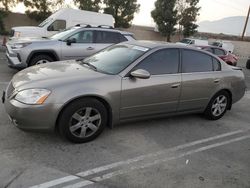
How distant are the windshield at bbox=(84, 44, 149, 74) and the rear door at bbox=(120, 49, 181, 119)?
0.20m

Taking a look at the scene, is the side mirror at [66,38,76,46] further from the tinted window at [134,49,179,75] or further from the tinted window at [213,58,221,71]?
the tinted window at [213,58,221,71]

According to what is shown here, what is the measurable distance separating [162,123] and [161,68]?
1118 millimetres

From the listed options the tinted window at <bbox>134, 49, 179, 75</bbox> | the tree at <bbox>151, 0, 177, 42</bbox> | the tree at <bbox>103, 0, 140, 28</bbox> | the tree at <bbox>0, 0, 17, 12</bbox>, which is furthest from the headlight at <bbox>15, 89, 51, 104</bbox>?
the tree at <bbox>151, 0, 177, 42</bbox>

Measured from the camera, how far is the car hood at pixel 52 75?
3.92 meters

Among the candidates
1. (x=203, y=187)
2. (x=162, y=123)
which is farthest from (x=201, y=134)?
(x=203, y=187)

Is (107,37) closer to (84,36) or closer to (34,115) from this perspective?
(84,36)

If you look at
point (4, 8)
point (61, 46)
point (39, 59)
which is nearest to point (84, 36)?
point (61, 46)

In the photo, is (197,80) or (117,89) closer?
(117,89)

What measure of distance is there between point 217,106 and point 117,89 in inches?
99.5

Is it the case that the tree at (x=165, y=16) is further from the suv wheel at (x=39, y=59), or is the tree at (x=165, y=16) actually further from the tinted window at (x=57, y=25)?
the suv wheel at (x=39, y=59)

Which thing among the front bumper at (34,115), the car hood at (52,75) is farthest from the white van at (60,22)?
the front bumper at (34,115)

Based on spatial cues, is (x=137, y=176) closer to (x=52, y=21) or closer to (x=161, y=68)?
(x=161, y=68)

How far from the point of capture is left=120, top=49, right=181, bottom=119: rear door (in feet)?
14.4

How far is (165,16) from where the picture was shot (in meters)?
31.5
